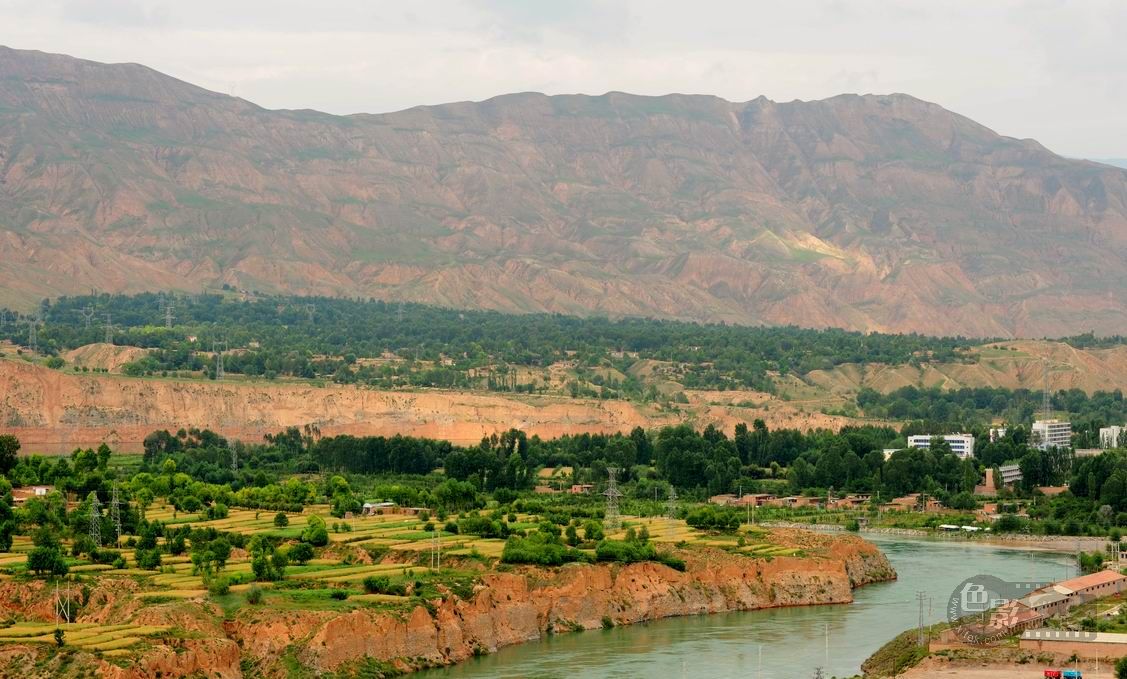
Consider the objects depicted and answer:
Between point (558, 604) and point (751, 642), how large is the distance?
7971 millimetres

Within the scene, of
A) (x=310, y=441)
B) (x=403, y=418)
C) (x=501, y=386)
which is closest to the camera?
(x=310, y=441)

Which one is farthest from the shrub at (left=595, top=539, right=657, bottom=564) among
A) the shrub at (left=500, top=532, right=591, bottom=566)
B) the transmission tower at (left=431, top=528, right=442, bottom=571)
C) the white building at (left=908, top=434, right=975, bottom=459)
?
the white building at (left=908, top=434, right=975, bottom=459)

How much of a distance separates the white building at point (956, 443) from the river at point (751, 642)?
5335 cm

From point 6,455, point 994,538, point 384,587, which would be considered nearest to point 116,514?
point 384,587

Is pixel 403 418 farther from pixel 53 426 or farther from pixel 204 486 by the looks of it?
pixel 204 486

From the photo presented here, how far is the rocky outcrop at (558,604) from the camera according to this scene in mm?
65938

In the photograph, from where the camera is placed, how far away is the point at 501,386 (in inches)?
7229

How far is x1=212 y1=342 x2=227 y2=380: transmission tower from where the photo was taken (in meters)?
173

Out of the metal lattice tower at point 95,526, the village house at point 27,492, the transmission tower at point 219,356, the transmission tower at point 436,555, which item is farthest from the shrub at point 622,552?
the transmission tower at point 219,356

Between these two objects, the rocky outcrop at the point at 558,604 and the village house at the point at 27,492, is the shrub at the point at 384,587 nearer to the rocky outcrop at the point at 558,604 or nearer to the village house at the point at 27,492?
the rocky outcrop at the point at 558,604

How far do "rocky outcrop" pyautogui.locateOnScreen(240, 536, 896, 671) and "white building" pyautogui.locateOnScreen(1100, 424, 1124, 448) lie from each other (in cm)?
6346

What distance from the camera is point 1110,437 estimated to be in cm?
15312

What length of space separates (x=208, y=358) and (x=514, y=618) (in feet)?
371

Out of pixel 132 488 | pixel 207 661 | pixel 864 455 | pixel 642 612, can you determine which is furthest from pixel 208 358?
pixel 207 661
